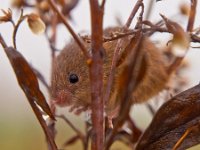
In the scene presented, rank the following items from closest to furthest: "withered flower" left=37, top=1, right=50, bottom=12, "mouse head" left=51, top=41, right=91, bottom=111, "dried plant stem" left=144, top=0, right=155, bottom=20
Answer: "dried plant stem" left=144, top=0, right=155, bottom=20 < "mouse head" left=51, top=41, right=91, bottom=111 < "withered flower" left=37, top=1, right=50, bottom=12

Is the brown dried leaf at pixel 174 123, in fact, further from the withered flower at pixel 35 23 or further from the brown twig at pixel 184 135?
the withered flower at pixel 35 23

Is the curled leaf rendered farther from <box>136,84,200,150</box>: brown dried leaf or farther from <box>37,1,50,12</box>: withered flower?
<box>37,1,50,12</box>: withered flower

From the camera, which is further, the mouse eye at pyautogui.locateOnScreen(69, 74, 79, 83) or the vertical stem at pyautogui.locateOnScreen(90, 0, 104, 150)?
the mouse eye at pyautogui.locateOnScreen(69, 74, 79, 83)

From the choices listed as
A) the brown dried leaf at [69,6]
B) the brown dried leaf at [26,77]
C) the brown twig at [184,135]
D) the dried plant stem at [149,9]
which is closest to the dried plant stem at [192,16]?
the dried plant stem at [149,9]

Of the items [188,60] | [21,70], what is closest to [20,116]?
[188,60]

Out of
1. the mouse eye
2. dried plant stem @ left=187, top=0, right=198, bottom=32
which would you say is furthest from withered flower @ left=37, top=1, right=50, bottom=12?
dried plant stem @ left=187, top=0, right=198, bottom=32
